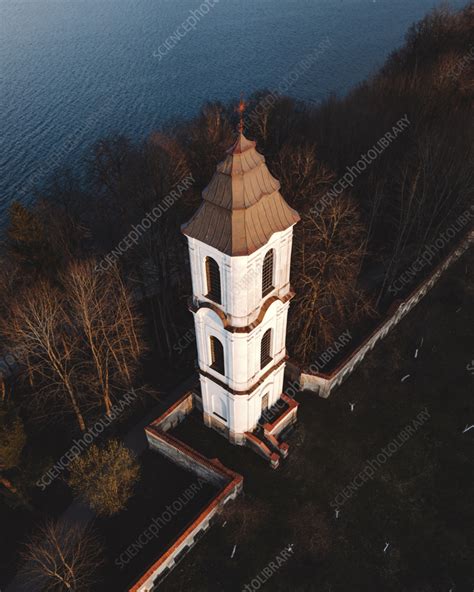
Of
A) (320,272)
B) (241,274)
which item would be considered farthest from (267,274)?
(320,272)

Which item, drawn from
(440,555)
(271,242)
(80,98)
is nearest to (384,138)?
(271,242)

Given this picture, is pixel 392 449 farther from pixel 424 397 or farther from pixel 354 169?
pixel 354 169

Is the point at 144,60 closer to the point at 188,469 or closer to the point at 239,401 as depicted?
the point at 239,401

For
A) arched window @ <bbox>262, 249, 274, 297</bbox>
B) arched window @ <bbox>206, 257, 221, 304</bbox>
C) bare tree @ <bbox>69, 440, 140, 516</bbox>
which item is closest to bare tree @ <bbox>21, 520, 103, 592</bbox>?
bare tree @ <bbox>69, 440, 140, 516</bbox>

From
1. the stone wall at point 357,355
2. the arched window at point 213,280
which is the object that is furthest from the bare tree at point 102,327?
the stone wall at point 357,355

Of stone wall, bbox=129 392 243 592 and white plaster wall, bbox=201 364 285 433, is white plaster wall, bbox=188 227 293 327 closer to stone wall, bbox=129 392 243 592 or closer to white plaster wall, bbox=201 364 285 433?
white plaster wall, bbox=201 364 285 433

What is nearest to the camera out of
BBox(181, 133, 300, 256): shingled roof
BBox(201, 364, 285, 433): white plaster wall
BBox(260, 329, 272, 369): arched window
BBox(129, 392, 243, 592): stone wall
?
BBox(181, 133, 300, 256): shingled roof
